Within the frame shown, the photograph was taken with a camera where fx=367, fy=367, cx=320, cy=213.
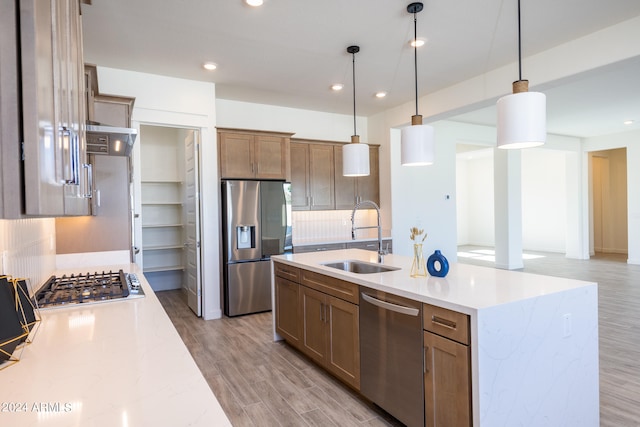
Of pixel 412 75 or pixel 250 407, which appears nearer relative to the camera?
pixel 250 407

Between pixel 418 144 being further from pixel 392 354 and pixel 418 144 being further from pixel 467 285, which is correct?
pixel 392 354

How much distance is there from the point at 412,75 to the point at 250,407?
3866 millimetres

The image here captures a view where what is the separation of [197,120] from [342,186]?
241 cm

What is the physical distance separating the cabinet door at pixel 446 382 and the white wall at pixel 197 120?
326 cm

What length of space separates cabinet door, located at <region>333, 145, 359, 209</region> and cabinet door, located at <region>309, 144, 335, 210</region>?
→ 0.08m

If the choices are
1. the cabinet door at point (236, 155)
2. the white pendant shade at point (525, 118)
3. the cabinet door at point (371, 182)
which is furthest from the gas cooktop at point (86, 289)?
the cabinet door at point (371, 182)

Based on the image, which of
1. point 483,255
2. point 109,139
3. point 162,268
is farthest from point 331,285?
point 483,255

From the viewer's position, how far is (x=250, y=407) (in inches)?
99.8

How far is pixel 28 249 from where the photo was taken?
197 centimetres

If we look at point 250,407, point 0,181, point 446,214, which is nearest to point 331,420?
point 250,407

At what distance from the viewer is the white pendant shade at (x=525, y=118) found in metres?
1.88

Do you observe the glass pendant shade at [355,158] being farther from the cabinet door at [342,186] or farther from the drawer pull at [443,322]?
the cabinet door at [342,186]

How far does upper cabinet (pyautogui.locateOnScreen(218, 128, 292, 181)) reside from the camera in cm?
467

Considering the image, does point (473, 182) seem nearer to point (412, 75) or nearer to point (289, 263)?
point (412, 75)
